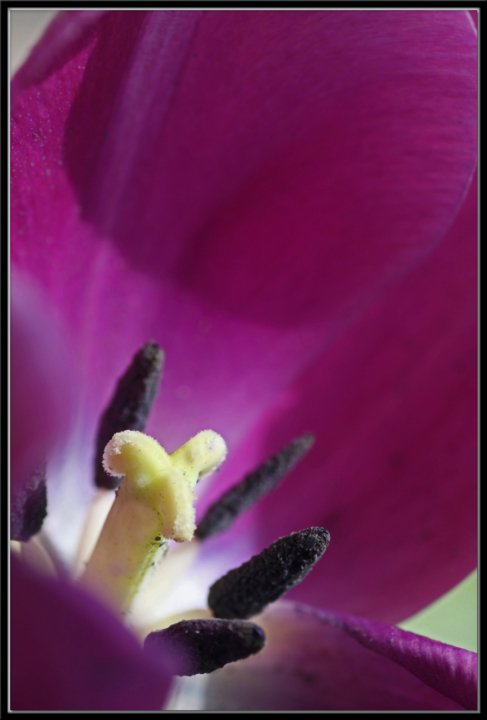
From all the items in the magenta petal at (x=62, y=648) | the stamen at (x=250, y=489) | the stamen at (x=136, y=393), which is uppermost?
the magenta petal at (x=62, y=648)

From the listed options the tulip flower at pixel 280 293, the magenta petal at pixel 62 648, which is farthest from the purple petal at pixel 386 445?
the magenta petal at pixel 62 648

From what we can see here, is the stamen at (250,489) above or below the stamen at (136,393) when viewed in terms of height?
below

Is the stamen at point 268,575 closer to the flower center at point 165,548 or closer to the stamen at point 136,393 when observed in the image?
the flower center at point 165,548

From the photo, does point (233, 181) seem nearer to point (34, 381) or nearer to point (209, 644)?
point (34, 381)

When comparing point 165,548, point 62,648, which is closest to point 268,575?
point 165,548

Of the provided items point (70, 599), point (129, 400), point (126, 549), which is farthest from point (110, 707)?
point (129, 400)
